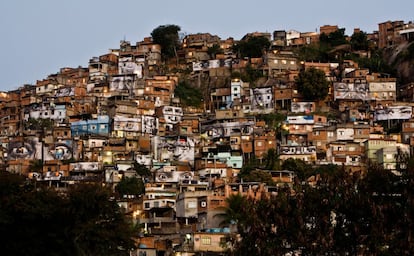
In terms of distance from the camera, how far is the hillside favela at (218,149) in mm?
27625

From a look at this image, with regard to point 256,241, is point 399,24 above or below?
above

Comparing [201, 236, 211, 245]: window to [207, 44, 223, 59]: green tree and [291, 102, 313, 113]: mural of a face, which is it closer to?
[291, 102, 313, 113]: mural of a face

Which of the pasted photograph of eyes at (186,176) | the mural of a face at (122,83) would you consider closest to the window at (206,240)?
the pasted photograph of eyes at (186,176)

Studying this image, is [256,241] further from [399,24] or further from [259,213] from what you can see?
[399,24]

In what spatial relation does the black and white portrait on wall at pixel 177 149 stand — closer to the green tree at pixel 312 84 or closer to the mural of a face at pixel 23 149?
the mural of a face at pixel 23 149

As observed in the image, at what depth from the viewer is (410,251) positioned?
24.8 m

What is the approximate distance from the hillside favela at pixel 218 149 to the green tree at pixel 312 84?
0.15 meters

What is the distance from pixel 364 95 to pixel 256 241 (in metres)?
50.1

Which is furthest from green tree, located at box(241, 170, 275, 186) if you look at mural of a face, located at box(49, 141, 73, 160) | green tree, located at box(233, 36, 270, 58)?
green tree, located at box(233, 36, 270, 58)

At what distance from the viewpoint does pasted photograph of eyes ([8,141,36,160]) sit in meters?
66.5

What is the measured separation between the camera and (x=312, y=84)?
242 ft

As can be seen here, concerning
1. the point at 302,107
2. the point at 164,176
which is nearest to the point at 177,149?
the point at 164,176

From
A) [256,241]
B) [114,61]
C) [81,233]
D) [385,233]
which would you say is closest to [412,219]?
[385,233]

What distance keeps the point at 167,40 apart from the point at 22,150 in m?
28.0
